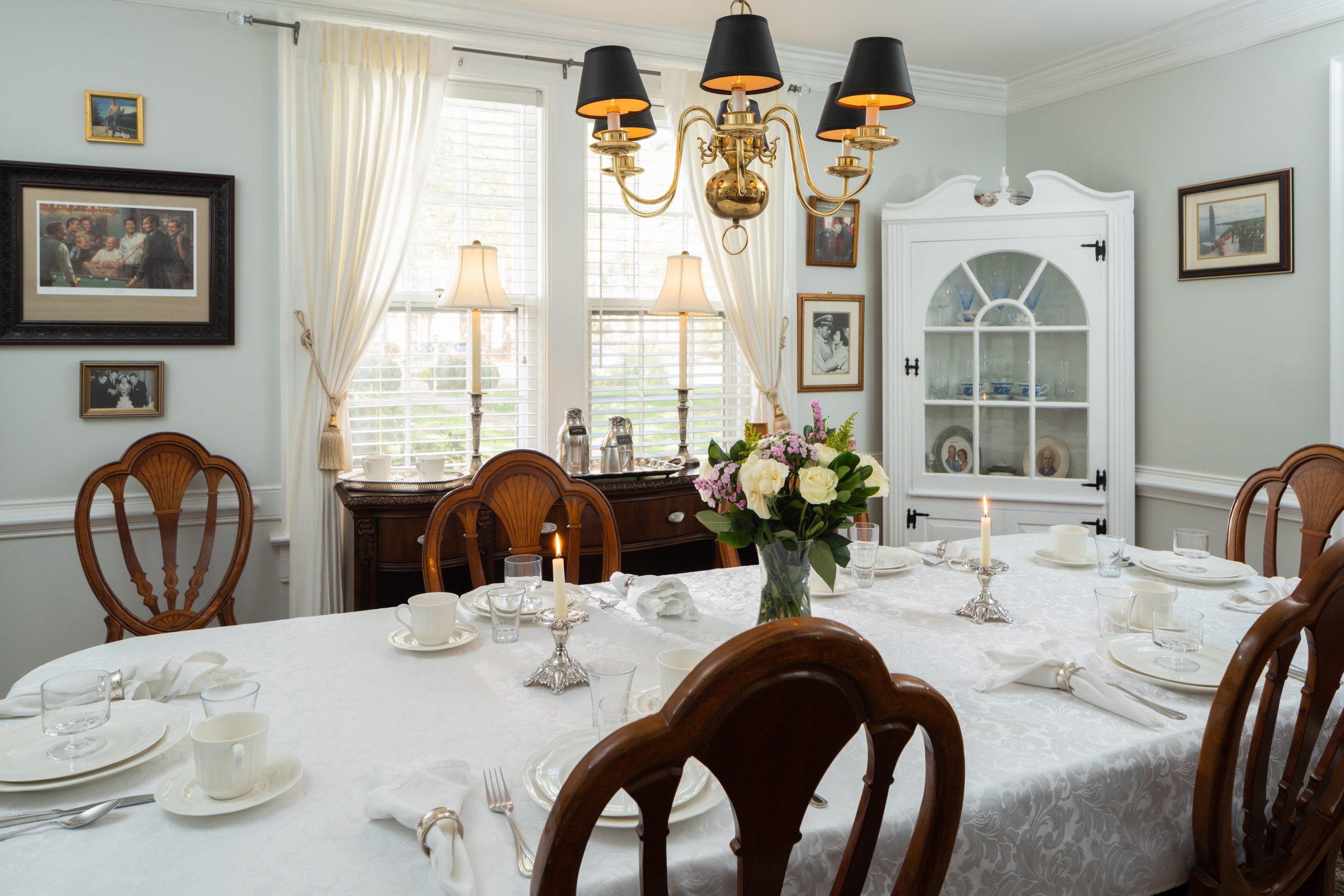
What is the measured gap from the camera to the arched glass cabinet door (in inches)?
150

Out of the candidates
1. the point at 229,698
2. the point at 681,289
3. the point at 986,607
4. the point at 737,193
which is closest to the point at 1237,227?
the point at 681,289

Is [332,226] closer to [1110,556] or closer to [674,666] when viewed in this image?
[674,666]

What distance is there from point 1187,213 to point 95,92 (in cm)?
409

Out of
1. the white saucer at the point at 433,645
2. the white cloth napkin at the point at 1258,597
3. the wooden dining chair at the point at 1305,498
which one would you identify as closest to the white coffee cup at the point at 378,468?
the white saucer at the point at 433,645

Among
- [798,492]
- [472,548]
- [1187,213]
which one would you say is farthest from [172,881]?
[1187,213]

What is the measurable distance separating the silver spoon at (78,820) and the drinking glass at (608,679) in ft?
1.95

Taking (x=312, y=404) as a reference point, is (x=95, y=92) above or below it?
above

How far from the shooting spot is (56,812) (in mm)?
1025

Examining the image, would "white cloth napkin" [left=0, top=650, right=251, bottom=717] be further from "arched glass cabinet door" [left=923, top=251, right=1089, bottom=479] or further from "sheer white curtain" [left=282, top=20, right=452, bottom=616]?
"arched glass cabinet door" [left=923, top=251, right=1089, bottom=479]

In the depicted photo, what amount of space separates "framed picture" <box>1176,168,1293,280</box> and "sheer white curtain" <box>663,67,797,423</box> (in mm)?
1621

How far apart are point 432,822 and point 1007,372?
139 inches

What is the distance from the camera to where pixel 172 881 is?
0.90 meters

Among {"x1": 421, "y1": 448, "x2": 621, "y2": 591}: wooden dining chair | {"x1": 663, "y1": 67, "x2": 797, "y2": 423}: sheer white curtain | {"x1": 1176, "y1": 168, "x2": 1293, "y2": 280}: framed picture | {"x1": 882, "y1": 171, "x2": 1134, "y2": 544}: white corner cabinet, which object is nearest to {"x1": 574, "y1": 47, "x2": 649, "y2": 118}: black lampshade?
{"x1": 421, "y1": 448, "x2": 621, "y2": 591}: wooden dining chair

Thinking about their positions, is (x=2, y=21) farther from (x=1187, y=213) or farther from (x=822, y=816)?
(x=1187, y=213)
